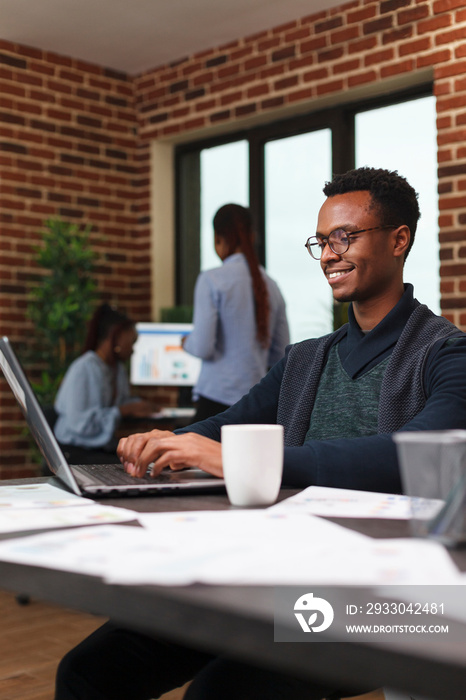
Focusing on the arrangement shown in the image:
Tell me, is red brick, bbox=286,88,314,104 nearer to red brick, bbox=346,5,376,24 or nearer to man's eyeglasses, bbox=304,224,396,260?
red brick, bbox=346,5,376,24

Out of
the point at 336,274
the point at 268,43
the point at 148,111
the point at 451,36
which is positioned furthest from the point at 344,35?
the point at 336,274

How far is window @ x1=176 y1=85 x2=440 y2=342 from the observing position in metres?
4.01

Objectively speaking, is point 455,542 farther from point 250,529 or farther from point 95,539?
point 95,539

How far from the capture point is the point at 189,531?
0.79 meters

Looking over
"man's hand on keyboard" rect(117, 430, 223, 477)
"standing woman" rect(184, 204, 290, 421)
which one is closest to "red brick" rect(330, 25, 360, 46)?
"standing woman" rect(184, 204, 290, 421)

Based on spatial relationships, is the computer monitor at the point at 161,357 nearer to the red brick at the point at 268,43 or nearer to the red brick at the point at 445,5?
the red brick at the point at 268,43

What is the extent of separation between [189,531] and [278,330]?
9.03 feet

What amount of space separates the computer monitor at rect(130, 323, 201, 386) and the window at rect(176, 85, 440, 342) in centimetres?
64

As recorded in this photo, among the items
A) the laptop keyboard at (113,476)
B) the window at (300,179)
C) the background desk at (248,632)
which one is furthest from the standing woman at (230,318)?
the background desk at (248,632)

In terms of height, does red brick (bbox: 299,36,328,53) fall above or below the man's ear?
above

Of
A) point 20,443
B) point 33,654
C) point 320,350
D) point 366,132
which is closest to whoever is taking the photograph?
point 320,350

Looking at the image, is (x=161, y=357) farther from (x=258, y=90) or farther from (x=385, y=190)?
(x=385, y=190)

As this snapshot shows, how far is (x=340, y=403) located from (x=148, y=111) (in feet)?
13.3

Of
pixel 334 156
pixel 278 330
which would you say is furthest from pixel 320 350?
pixel 334 156
